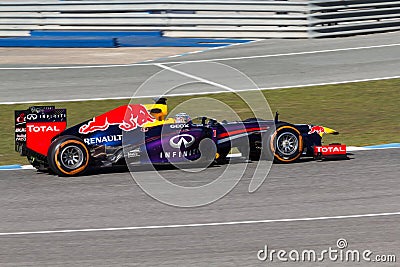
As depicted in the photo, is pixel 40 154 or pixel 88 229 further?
pixel 40 154

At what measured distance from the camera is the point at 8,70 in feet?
71.5

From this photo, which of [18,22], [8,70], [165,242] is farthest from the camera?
[18,22]

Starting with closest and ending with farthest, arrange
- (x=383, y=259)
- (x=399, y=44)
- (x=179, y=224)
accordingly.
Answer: (x=383, y=259)
(x=179, y=224)
(x=399, y=44)

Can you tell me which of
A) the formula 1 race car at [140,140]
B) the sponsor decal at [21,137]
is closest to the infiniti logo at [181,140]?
the formula 1 race car at [140,140]

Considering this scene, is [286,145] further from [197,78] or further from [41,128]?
[197,78]

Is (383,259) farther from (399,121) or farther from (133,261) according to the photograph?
(399,121)

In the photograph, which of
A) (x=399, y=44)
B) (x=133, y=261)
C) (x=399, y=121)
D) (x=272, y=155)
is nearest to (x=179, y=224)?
(x=133, y=261)

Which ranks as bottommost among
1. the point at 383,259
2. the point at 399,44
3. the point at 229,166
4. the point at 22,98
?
the point at 383,259

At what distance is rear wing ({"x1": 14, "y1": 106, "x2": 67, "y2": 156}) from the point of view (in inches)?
465

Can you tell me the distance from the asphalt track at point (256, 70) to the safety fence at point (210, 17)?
65 centimetres

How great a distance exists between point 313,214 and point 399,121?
639 centimetres

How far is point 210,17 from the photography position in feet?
82.6

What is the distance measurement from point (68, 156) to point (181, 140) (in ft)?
4.51

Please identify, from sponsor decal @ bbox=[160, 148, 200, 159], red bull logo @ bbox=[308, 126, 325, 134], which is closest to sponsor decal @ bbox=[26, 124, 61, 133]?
sponsor decal @ bbox=[160, 148, 200, 159]
